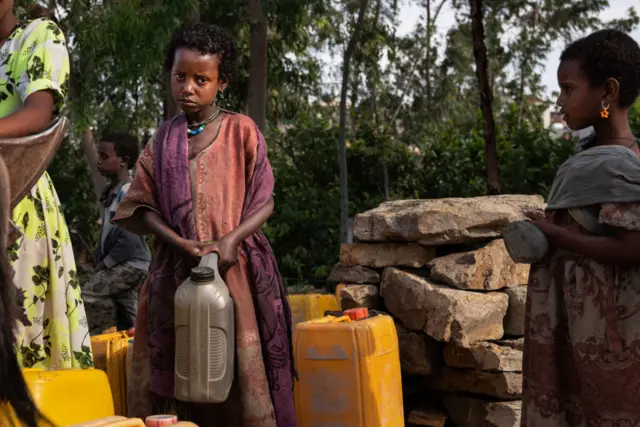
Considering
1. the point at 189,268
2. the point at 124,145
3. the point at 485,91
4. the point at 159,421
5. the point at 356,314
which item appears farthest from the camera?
the point at 485,91

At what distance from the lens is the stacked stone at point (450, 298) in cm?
449

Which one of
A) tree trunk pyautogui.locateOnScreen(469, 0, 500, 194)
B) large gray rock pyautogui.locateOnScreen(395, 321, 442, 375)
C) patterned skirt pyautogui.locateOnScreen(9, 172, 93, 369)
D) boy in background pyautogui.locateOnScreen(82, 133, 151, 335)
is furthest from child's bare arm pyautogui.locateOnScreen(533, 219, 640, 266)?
tree trunk pyautogui.locateOnScreen(469, 0, 500, 194)

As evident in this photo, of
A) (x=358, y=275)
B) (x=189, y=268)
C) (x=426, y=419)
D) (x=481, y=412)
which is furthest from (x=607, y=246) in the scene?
(x=358, y=275)

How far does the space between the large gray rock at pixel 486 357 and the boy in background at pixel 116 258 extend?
84.1 inches

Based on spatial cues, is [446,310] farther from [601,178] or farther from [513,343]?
[601,178]

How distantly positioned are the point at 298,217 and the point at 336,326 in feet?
22.1

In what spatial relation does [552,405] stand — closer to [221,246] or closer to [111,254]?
[221,246]

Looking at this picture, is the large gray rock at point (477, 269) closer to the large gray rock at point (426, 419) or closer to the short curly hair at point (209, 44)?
the large gray rock at point (426, 419)

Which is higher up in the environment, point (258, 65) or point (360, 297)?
point (258, 65)

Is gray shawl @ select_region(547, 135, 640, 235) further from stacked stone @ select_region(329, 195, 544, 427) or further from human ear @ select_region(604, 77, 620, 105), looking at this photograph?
stacked stone @ select_region(329, 195, 544, 427)

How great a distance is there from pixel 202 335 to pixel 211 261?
0.25 metres

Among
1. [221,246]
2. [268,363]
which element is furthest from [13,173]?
[268,363]

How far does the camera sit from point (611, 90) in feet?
9.33

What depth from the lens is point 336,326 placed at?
3885 millimetres
